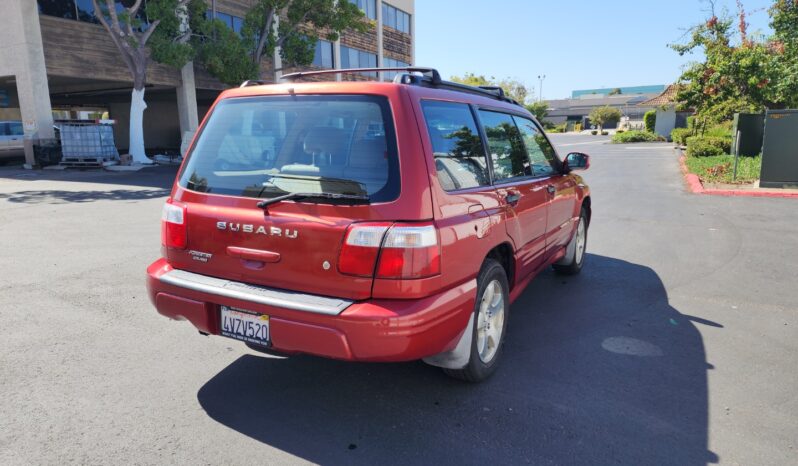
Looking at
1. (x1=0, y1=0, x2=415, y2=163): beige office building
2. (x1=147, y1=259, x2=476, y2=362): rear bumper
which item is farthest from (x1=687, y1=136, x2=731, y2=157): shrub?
(x1=0, y1=0, x2=415, y2=163): beige office building

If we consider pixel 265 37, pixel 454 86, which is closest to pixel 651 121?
pixel 265 37

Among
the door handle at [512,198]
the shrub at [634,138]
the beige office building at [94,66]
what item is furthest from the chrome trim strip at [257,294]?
the shrub at [634,138]

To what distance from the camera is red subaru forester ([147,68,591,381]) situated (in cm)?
269

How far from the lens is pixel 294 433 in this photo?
2887mm

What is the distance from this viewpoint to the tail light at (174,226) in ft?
10.7

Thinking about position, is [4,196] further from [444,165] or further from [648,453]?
[648,453]

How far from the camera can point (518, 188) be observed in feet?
12.6

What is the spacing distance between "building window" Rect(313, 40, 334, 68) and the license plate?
32.2 m

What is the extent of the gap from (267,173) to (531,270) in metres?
2.30

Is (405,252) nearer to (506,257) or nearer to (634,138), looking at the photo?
(506,257)

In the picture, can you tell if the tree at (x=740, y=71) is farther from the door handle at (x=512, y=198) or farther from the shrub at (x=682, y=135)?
the door handle at (x=512, y=198)

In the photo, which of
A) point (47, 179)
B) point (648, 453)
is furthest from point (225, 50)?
point (648, 453)

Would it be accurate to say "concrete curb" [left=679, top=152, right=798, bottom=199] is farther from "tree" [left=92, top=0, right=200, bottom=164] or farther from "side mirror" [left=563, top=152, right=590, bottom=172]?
"tree" [left=92, top=0, right=200, bottom=164]

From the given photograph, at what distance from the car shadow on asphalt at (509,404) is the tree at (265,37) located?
21.8 m
